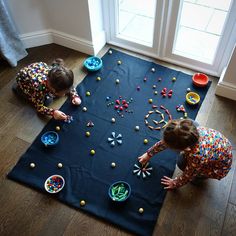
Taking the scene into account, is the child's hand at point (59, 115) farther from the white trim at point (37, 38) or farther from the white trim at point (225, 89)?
the white trim at point (225, 89)

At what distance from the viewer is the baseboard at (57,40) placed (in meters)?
2.61

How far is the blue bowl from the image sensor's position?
98.4 inches

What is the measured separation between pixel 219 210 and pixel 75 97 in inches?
51.8

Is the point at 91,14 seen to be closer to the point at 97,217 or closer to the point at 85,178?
the point at 85,178

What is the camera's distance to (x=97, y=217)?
1762 millimetres

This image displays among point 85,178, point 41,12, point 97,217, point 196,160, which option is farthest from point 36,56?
point 196,160

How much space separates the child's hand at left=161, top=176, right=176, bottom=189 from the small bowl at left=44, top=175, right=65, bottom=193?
0.66 metres

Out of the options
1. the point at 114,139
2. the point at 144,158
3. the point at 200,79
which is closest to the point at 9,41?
the point at 114,139

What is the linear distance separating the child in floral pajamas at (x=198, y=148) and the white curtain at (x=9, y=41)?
1.58 m

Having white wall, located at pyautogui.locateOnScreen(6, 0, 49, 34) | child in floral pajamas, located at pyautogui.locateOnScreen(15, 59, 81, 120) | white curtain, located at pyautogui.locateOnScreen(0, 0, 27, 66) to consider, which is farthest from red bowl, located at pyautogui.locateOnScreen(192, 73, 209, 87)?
white curtain, located at pyautogui.locateOnScreen(0, 0, 27, 66)

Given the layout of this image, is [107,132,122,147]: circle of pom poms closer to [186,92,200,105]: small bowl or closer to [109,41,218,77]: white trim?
[186,92,200,105]: small bowl

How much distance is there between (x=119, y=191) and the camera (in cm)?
182

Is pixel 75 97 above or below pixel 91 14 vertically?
below

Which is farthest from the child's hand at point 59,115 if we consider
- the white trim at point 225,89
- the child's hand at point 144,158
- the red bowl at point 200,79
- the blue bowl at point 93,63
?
the white trim at point 225,89
